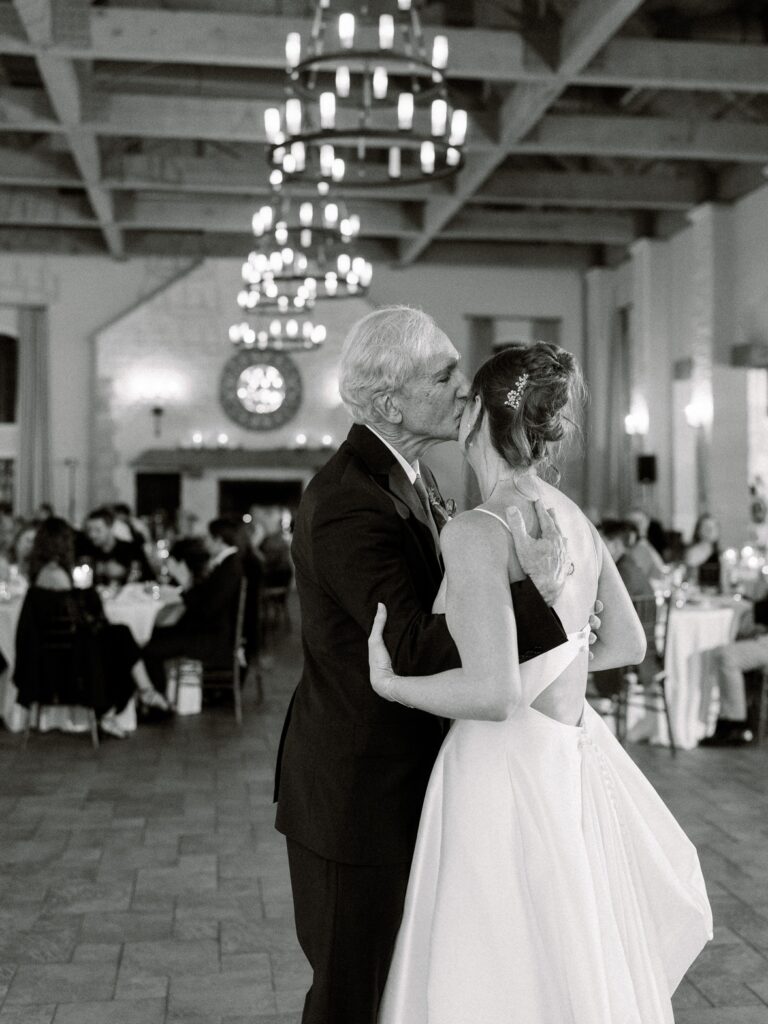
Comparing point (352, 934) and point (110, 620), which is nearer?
point (352, 934)

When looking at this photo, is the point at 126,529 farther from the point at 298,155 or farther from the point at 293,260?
the point at 298,155

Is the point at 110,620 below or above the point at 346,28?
below

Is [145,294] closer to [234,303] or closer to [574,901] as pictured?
[234,303]

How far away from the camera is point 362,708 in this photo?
200 centimetres

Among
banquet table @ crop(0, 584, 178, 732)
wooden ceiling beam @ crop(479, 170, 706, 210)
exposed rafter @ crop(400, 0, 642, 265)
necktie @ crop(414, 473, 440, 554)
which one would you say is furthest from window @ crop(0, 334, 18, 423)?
necktie @ crop(414, 473, 440, 554)

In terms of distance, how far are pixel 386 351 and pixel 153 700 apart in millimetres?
5984

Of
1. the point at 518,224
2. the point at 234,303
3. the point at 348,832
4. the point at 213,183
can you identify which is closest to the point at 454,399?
the point at 348,832

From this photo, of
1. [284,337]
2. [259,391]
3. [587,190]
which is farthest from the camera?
[259,391]

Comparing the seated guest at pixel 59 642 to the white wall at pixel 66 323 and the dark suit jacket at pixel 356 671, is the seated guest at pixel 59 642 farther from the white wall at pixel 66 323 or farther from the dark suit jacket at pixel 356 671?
the white wall at pixel 66 323

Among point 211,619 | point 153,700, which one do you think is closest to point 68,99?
point 211,619

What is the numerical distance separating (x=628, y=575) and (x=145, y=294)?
12.6 metres

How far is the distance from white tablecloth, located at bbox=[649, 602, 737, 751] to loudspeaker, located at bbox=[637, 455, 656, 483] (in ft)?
27.2

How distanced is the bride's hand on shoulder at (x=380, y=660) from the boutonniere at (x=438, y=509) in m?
0.38

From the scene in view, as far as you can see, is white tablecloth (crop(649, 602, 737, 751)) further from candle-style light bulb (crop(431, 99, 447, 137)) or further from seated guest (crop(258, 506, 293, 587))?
seated guest (crop(258, 506, 293, 587))
